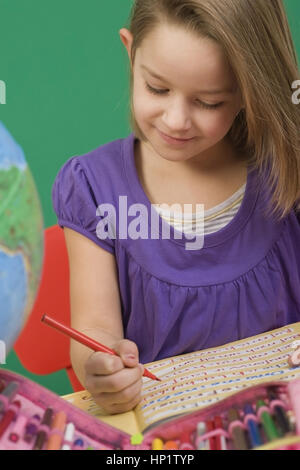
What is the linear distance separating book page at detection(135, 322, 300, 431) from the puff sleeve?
21 cm

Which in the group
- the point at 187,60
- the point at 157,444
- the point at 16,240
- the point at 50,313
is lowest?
the point at 50,313

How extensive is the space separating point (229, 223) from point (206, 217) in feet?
0.11

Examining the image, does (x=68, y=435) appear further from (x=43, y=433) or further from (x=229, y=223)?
(x=229, y=223)

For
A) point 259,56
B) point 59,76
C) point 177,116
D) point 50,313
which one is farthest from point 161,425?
point 59,76

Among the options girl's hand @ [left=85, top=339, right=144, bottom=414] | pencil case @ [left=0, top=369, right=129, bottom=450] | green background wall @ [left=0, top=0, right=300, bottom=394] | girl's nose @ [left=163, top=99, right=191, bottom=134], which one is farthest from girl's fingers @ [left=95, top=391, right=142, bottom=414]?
green background wall @ [left=0, top=0, right=300, bottom=394]

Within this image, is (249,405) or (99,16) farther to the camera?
(99,16)

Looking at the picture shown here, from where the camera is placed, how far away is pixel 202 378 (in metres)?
0.65

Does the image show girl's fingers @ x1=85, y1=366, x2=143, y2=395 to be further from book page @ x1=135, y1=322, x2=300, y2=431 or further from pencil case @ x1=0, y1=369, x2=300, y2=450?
pencil case @ x1=0, y1=369, x2=300, y2=450

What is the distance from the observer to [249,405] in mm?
489

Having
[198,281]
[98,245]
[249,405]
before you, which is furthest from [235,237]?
[249,405]

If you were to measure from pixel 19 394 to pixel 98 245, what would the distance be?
16.1 inches

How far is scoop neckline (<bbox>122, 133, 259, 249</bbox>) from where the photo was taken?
88 cm
